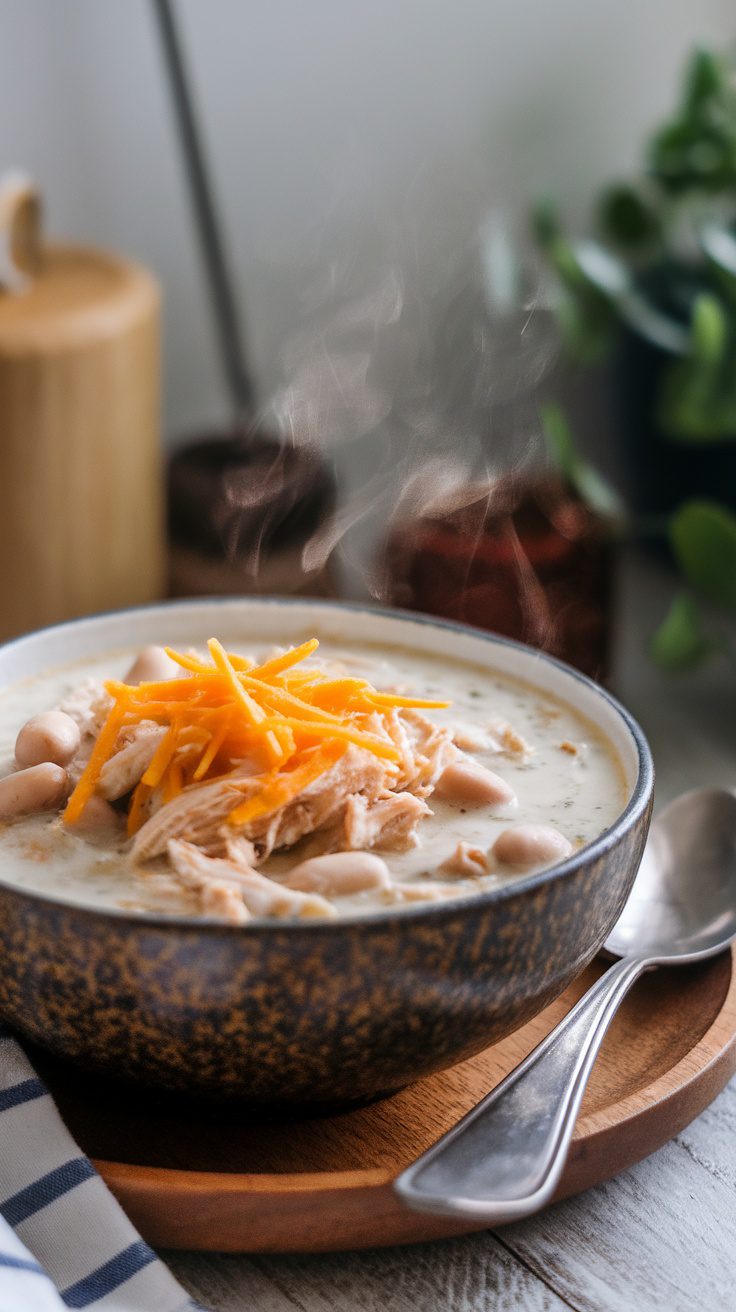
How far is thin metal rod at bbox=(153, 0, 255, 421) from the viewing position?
2.94m

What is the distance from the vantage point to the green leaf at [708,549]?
255 centimetres

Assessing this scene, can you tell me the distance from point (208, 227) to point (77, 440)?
2.29 ft

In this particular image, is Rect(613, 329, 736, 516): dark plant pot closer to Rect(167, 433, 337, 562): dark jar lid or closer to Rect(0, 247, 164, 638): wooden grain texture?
Rect(167, 433, 337, 562): dark jar lid

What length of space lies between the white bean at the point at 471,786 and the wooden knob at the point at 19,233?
1.81m

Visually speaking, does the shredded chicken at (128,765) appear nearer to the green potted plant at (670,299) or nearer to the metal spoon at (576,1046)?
the metal spoon at (576,1046)

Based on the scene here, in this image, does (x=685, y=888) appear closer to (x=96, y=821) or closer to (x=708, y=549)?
(x=96, y=821)

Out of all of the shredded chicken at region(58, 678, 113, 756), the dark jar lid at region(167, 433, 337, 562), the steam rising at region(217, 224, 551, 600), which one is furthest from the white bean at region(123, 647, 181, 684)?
the steam rising at region(217, 224, 551, 600)

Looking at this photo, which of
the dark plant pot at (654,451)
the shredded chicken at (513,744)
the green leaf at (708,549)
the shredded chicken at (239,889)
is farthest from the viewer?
the dark plant pot at (654,451)

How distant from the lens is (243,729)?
1.33m

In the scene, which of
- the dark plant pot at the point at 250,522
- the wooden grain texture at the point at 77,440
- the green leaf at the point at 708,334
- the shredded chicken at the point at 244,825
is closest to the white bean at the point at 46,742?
the shredded chicken at the point at 244,825

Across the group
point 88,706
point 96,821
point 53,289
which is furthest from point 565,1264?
point 53,289

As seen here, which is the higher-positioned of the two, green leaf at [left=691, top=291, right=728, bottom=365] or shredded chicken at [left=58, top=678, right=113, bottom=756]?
shredded chicken at [left=58, top=678, right=113, bottom=756]

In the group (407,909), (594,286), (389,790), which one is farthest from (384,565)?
(407,909)

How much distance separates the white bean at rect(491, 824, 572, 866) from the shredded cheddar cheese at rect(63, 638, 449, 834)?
13 cm
